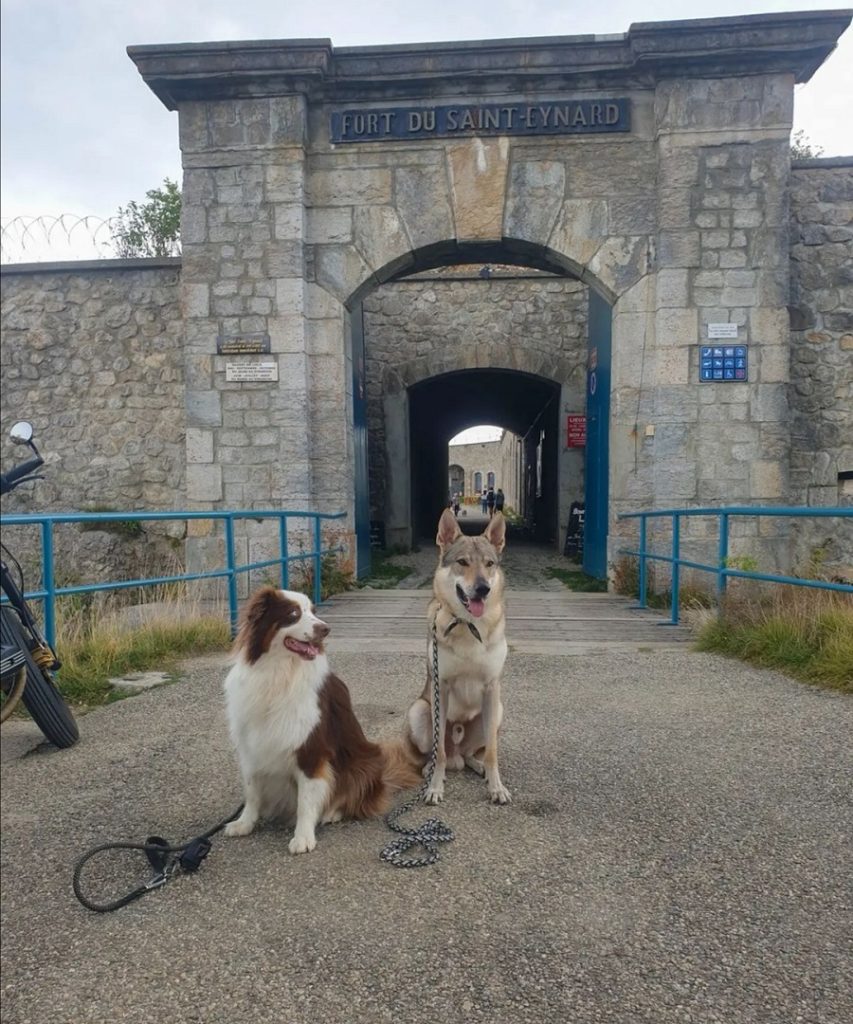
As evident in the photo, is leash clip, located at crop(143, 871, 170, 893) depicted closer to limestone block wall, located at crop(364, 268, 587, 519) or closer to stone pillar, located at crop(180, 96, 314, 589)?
stone pillar, located at crop(180, 96, 314, 589)

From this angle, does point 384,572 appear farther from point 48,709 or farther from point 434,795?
point 434,795

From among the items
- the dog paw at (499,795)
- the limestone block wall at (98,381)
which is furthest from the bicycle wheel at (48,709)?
the limestone block wall at (98,381)

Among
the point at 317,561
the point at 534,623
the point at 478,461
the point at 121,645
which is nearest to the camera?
the point at 121,645

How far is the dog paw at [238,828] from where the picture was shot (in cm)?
227

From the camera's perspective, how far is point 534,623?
5941 millimetres

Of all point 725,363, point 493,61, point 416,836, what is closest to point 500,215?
point 493,61

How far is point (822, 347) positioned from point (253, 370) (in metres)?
6.04

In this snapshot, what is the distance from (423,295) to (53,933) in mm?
11011

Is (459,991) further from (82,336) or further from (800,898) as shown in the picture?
(82,336)

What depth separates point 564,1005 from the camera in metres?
1.53

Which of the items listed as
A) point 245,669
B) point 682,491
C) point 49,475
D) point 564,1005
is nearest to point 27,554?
point 49,475

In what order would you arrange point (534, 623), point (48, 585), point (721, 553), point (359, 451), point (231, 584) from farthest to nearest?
point (359, 451), point (534, 623), point (231, 584), point (721, 553), point (48, 585)

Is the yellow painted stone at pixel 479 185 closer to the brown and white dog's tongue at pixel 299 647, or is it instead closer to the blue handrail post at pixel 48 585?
the blue handrail post at pixel 48 585

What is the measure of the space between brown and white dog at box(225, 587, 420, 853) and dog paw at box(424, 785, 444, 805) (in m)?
0.37
